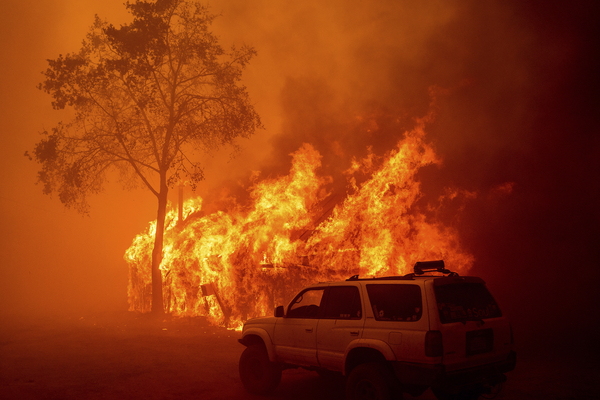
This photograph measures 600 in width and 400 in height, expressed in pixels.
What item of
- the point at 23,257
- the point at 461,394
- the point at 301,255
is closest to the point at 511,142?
the point at 301,255

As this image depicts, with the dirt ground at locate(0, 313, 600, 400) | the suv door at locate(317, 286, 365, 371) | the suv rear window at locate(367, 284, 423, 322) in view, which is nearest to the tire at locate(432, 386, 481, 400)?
the suv rear window at locate(367, 284, 423, 322)

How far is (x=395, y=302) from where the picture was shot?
5.75m

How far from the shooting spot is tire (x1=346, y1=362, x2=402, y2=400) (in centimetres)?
540

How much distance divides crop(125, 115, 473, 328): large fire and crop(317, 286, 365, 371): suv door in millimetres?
6926

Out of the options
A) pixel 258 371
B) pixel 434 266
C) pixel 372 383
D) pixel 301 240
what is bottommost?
pixel 258 371

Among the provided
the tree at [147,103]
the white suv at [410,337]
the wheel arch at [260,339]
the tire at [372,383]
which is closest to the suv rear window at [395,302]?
the white suv at [410,337]

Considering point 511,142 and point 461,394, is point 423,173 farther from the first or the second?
point 461,394

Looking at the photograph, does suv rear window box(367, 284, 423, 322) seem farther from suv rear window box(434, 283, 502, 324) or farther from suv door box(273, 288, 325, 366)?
suv door box(273, 288, 325, 366)

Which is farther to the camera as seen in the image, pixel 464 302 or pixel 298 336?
pixel 298 336

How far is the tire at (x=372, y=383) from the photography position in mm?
5398

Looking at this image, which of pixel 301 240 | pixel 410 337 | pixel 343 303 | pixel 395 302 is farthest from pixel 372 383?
pixel 301 240

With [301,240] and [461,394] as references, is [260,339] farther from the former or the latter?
[301,240]

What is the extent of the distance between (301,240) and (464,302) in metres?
9.91

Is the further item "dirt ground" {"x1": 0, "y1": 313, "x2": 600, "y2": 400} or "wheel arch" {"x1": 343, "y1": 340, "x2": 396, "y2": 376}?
"dirt ground" {"x1": 0, "y1": 313, "x2": 600, "y2": 400}
